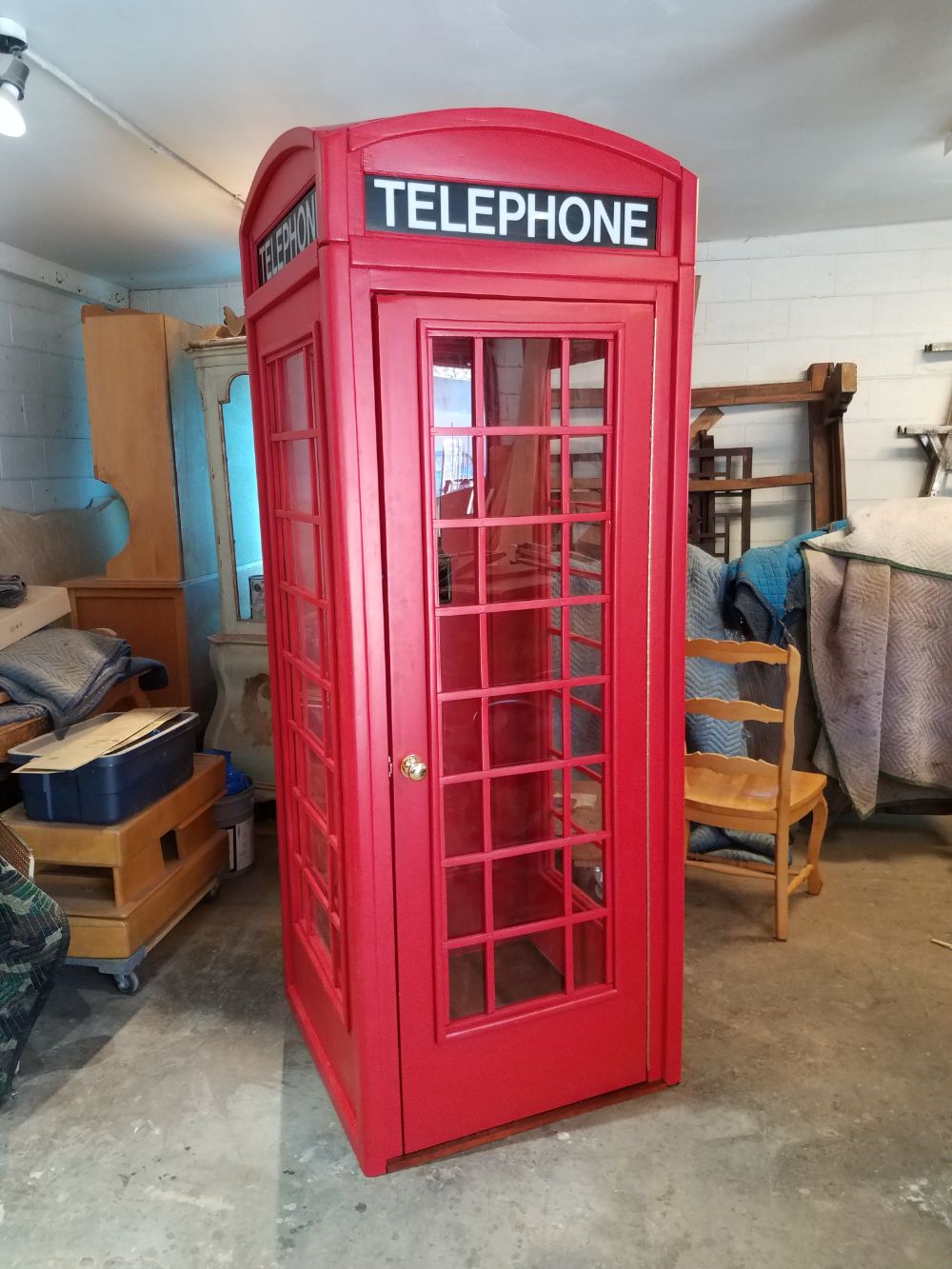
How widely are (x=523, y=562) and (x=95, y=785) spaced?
160cm

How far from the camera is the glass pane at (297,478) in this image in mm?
2043

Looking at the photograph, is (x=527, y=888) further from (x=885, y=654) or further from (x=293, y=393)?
(x=885, y=654)

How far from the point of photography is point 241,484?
389 centimetres

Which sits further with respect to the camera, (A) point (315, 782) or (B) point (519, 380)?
(A) point (315, 782)

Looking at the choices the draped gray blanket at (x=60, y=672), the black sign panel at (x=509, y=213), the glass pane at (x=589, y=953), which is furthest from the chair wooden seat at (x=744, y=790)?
the draped gray blanket at (x=60, y=672)

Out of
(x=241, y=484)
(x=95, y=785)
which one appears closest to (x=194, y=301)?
(x=241, y=484)

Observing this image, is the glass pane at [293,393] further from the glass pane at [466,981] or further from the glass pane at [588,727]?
the glass pane at [466,981]

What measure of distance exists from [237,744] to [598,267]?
2.77 metres

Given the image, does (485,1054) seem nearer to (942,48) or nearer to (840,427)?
(942,48)

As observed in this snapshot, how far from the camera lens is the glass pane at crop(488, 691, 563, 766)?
2043 mm

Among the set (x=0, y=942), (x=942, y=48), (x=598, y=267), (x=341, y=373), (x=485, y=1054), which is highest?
(x=942, y=48)

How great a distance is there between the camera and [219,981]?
2.81 m

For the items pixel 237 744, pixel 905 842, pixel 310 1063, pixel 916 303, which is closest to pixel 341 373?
pixel 310 1063

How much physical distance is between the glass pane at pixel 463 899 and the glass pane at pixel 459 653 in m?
0.44
